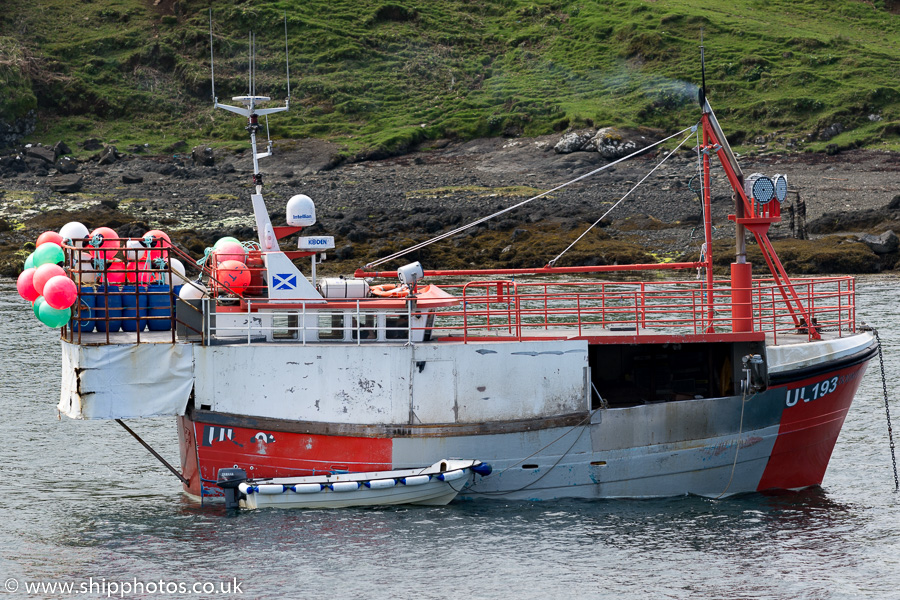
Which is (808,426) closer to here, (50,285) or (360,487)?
(360,487)

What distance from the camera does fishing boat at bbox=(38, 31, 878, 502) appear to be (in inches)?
680

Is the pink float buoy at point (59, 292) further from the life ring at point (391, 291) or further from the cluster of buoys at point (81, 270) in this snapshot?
the life ring at point (391, 291)

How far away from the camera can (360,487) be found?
1698cm

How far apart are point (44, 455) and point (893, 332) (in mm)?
26028

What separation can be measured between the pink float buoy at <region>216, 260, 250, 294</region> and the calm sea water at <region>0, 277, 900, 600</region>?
156 inches

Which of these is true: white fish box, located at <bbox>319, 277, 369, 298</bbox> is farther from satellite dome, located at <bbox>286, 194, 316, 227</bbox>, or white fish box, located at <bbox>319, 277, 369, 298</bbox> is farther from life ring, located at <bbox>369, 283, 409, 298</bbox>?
satellite dome, located at <bbox>286, 194, 316, 227</bbox>

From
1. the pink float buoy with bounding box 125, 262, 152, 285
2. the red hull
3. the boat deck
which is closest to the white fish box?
the boat deck

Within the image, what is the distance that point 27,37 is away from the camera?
9988 centimetres

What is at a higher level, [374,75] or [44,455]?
[374,75]

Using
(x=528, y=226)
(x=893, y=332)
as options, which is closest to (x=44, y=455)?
(x=893, y=332)

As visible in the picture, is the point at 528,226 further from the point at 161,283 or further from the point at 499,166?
the point at 161,283

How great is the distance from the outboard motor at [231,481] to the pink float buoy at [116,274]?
382cm

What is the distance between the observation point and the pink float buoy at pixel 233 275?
59.7ft

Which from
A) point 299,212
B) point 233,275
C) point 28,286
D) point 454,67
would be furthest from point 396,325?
point 454,67
